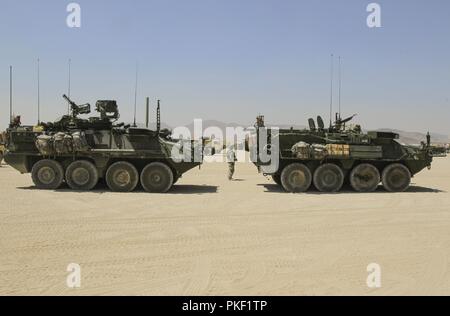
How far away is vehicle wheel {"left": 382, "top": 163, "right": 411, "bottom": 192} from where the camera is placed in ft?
49.5

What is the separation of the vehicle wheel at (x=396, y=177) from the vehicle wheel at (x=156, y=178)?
705 centimetres

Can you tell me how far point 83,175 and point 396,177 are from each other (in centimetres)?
1008

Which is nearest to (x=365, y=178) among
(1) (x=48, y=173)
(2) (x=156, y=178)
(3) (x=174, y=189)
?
(3) (x=174, y=189)

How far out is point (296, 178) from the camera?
581 inches

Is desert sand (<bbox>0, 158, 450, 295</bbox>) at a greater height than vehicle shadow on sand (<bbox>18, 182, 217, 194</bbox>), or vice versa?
vehicle shadow on sand (<bbox>18, 182, 217, 194</bbox>)

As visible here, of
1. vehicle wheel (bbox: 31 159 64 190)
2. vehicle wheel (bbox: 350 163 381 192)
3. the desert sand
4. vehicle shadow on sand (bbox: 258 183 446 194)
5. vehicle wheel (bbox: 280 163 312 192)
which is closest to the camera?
the desert sand

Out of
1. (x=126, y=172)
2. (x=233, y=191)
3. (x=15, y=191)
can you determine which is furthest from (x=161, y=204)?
(x=15, y=191)

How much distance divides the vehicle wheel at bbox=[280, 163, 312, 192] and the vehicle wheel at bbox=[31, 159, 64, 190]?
23.1 ft

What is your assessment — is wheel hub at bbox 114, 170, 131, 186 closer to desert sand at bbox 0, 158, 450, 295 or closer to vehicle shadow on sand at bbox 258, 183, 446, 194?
desert sand at bbox 0, 158, 450, 295

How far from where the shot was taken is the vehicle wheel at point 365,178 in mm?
14914

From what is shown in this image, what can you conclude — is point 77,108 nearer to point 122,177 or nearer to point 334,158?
point 122,177

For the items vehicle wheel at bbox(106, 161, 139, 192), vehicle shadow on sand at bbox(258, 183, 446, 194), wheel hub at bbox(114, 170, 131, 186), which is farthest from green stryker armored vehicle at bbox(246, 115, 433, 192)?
wheel hub at bbox(114, 170, 131, 186)

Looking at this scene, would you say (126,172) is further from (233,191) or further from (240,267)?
(240,267)

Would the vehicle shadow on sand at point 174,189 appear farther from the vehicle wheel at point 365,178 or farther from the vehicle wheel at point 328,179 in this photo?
the vehicle wheel at point 365,178
